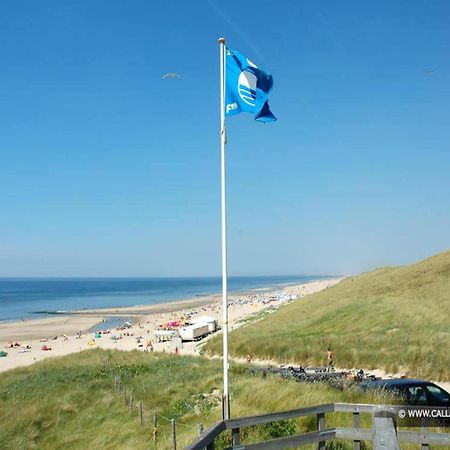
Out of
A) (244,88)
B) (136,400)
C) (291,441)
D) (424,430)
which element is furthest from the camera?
(136,400)

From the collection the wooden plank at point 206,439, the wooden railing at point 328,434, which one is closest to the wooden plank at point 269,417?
the wooden railing at point 328,434

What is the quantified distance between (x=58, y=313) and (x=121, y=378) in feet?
301

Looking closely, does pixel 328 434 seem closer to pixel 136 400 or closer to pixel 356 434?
pixel 356 434

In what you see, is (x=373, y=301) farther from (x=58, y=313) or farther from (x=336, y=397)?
(x=58, y=313)

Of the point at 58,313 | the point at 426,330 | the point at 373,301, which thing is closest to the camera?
the point at 426,330

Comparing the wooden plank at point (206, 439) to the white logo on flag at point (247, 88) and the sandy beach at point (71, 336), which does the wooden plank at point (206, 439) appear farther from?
the sandy beach at point (71, 336)

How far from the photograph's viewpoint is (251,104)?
1128 centimetres

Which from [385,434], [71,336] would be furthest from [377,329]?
[71,336]

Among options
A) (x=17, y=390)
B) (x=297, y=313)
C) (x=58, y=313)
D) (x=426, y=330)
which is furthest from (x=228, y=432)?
(x=58, y=313)

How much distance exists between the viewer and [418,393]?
501 inches

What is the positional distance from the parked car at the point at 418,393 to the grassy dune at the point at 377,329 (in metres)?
7.68

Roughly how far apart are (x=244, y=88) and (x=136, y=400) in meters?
11.8

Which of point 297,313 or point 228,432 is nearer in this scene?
point 228,432

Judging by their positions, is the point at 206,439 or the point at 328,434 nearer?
the point at 206,439
